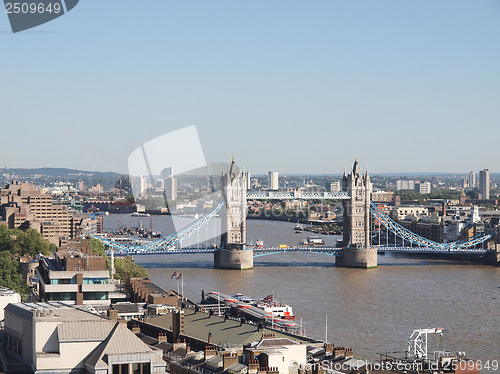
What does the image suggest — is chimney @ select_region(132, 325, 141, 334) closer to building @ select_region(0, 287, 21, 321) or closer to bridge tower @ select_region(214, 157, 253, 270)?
building @ select_region(0, 287, 21, 321)

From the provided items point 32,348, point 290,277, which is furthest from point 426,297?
point 32,348

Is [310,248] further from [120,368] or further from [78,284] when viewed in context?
[120,368]

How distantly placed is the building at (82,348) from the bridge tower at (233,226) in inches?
1184

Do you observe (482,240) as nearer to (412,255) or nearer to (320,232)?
(412,255)

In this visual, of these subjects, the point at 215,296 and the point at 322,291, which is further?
the point at 322,291

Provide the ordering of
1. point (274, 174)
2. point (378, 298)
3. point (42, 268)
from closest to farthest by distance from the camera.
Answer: point (42, 268) → point (378, 298) → point (274, 174)

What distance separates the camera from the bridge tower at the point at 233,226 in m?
42.1

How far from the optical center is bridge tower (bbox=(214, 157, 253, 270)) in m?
42.1

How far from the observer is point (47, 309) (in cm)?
1245

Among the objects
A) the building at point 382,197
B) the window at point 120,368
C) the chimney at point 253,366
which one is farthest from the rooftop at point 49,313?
the building at point 382,197

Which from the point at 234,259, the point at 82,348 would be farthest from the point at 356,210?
the point at 82,348

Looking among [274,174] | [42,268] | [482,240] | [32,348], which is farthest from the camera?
[274,174]

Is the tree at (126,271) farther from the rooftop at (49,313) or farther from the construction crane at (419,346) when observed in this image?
the rooftop at (49,313)

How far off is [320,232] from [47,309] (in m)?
64.9
